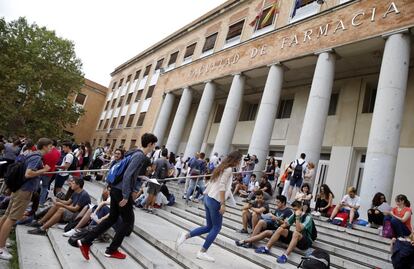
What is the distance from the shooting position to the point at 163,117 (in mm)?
22219

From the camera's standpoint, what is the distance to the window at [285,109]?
1783 cm

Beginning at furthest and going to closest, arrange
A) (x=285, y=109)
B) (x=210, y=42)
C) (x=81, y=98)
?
(x=81, y=98), (x=210, y=42), (x=285, y=109)

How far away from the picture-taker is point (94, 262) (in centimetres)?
443

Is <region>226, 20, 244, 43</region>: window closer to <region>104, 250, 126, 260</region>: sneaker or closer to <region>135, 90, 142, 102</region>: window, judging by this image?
<region>135, 90, 142, 102</region>: window

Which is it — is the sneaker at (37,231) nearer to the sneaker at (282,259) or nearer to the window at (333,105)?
the sneaker at (282,259)

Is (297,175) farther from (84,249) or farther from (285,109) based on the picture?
(285,109)

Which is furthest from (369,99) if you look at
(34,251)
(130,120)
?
(130,120)

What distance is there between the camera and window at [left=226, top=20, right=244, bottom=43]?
19516 mm

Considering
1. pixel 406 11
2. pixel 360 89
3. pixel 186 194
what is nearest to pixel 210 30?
pixel 360 89

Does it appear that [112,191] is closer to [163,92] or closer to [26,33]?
[163,92]

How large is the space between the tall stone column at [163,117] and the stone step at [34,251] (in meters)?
16.0

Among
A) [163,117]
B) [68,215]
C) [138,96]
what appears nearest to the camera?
[68,215]

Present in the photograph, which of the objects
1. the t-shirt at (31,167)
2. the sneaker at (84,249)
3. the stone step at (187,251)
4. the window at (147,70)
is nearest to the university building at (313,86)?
the stone step at (187,251)

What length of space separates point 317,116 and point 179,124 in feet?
34.2
